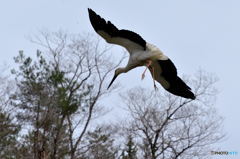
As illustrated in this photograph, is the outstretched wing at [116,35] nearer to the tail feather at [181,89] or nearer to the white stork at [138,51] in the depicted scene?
the white stork at [138,51]

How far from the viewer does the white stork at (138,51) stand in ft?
33.1

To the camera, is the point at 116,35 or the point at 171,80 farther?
the point at 171,80

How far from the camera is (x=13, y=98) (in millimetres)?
20703

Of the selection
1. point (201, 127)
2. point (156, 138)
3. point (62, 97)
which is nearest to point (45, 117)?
point (62, 97)

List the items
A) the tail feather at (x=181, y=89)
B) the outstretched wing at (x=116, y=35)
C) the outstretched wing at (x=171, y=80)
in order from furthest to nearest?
the tail feather at (x=181, y=89)
the outstretched wing at (x=171, y=80)
the outstretched wing at (x=116, y=35)

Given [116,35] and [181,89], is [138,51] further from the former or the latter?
[181,89]

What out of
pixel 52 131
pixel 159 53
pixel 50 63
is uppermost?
pixel 50 63

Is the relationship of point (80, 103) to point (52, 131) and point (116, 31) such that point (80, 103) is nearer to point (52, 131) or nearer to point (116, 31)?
point (52, 131)

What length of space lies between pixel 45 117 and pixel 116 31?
989 cm

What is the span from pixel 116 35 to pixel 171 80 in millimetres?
1433

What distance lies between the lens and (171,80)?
1073 cm

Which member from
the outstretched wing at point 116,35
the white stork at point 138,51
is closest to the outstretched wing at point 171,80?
the white stork at point 138,51

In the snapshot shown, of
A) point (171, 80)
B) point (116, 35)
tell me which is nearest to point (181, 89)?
point (171, 80)

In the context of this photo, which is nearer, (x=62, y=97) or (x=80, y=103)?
(x=62, y=97)
